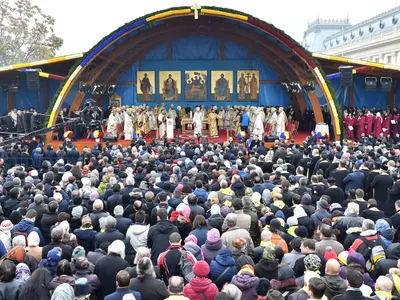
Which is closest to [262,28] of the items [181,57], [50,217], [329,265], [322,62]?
[322,62]

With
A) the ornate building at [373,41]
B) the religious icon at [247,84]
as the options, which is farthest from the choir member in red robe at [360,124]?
the ornate building at [373,41]

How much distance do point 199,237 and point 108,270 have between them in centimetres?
154

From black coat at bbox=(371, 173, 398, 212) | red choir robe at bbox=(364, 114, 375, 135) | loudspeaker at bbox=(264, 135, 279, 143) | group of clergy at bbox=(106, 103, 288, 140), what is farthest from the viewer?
group of clergy at bbox=(106, 103, 288, 140)

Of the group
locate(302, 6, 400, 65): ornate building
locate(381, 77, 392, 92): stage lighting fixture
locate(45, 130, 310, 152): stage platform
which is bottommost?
locate(45, 130, 310, 152): stage platform

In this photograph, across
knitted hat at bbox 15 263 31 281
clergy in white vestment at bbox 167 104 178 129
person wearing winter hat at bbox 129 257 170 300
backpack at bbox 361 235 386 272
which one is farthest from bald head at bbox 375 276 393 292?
clergy in white vestment at bbox 167 104 178 129

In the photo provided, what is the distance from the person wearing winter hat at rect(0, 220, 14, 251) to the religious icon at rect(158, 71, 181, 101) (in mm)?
19520

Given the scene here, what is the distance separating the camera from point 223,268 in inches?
227

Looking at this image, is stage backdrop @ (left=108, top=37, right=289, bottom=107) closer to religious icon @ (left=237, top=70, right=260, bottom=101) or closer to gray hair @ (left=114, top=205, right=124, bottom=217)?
religious icon @ (left=237, top=70, right=260, bottom=101)

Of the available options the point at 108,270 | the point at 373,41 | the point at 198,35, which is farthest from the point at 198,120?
the point at 373,41

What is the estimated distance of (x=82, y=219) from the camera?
7309mm

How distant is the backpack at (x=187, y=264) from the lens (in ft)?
19.1

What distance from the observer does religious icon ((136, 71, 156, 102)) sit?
85.4 feet

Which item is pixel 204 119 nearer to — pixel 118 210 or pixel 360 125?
pixel 360 125

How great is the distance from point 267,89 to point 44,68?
11.8 m
